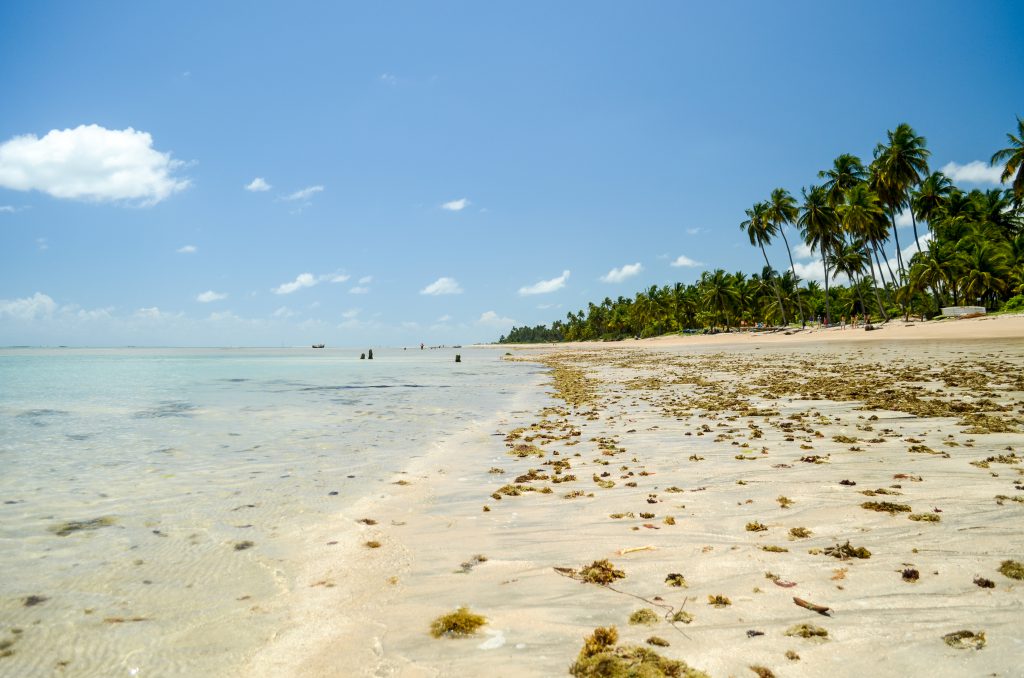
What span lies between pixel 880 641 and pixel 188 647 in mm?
4386

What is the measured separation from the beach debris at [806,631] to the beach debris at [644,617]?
0.78m

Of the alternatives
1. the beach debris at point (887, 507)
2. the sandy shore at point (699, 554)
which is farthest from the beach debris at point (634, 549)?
the beach debris at point (887, 507)

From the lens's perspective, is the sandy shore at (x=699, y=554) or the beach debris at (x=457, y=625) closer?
the sandy shore at (x=699, y=554)

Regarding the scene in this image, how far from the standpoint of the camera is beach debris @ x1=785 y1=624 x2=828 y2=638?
300cm

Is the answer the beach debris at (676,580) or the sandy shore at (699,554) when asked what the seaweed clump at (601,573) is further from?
the beach debris at (676,580)

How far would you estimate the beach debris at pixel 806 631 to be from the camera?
9.84 feet

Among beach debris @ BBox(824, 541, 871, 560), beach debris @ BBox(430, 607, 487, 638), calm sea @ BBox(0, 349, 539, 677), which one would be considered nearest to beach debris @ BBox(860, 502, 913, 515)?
beach debris @ BBox(824, 541, 871, 560)

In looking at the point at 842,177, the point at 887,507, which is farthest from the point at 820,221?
the point at 887,507

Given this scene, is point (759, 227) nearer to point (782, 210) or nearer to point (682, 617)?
point (782, 210)

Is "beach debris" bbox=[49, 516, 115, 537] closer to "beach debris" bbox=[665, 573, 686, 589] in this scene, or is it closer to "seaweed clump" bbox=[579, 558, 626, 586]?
"seaweed clump" bbox=[579, 558, 626, 586]

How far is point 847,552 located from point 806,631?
4.41 feet

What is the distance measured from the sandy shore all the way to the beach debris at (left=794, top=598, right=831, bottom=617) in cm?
4

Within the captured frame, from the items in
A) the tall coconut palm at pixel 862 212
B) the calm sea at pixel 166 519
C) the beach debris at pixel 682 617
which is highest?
the tall coconut palm at pixel 862 212

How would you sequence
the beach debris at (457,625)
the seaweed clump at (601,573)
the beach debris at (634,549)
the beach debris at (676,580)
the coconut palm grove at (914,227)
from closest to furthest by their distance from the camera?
the beach debris at (457,625)
the beach debris at (676,580)
the seaweed clump at (601,573)
the beach debris at (634,549)
the coconut palm grove at (914,227)
